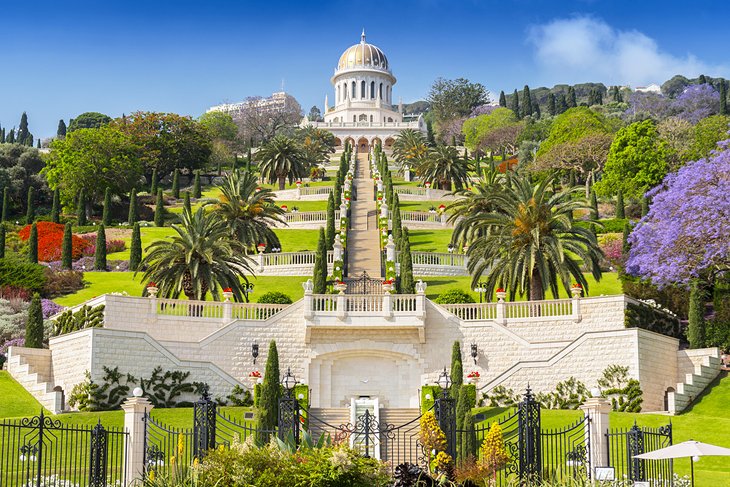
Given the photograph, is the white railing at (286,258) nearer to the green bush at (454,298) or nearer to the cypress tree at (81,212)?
the green bush at (454,298)

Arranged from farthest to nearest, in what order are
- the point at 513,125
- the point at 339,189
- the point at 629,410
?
the point at 513,125 → the point at 339,189 → the point at 629,410

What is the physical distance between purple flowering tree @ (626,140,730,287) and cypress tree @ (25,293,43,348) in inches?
1017

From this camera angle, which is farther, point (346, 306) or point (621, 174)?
point (621, 174)

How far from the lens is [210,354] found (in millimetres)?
40375

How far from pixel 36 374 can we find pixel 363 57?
124809 millimetres

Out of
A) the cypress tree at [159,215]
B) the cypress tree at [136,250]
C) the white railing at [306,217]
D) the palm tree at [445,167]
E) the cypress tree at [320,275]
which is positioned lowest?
the cypress tree at [320,275]

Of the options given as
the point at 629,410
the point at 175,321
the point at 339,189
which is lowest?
the point at 629,410

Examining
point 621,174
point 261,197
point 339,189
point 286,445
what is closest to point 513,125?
point 621,174

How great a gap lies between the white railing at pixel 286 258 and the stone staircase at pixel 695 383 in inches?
875

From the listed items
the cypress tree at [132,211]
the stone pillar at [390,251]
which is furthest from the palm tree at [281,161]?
the stone pillar at [390,251]

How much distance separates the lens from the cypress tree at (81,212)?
82.0 metres

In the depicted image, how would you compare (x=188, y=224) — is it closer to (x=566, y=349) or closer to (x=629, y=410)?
(x=566, y=349)

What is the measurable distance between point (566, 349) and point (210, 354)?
13.2 meters

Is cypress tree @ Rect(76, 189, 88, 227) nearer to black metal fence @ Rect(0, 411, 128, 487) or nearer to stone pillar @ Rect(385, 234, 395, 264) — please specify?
stone pillar @ Rect(385, 234, 395, 264)
